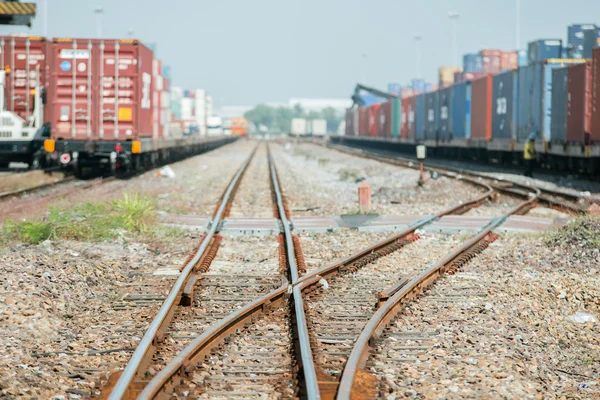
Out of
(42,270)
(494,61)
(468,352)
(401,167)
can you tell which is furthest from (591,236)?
(494,61)

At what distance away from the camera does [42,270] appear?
29.5 ft

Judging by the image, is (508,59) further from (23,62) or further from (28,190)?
(28,190)

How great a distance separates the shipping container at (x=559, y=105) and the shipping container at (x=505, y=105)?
3.57 meters

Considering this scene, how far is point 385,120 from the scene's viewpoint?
209 feet

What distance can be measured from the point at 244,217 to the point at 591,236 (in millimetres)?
6306

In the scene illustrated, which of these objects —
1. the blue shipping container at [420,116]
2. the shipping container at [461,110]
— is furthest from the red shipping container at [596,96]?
A: the blue shipping container at [420,116]

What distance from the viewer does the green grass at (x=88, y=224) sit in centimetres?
1170

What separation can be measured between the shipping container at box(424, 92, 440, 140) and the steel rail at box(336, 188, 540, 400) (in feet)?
113

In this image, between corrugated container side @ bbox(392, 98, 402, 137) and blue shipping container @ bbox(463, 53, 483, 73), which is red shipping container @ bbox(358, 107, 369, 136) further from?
corrugated container side @ bbox(392, 98, 402, 137)

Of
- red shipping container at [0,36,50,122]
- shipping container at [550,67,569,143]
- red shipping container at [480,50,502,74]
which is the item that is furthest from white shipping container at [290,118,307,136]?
red shipping container at [0,36,50,122]

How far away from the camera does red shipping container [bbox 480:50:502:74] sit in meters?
66.4

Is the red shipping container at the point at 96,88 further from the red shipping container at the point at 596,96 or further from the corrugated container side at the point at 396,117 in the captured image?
the corrugated container side at the point at 396,117

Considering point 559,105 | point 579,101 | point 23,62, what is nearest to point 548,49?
point 559,105

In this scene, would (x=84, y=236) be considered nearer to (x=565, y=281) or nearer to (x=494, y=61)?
(x=565, y=281)
